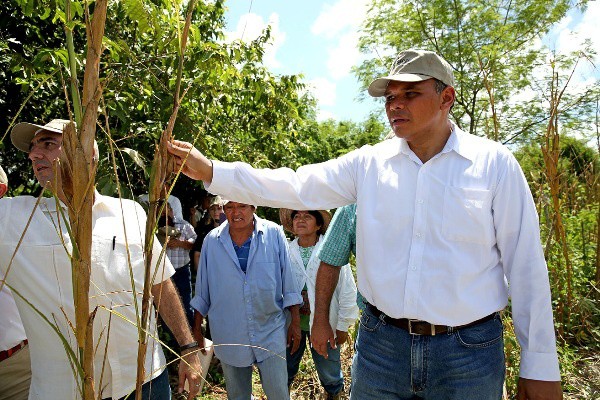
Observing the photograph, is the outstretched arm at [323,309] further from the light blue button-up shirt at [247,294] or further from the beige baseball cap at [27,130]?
the beige baseball cap at [27,130]

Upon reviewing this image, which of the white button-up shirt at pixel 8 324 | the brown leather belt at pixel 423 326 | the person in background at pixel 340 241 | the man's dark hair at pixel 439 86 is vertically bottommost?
the white button-up shirt at pixel 8 324

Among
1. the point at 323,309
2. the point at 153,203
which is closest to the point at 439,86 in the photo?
the point at 323,309

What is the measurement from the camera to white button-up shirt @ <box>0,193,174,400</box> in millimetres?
1912

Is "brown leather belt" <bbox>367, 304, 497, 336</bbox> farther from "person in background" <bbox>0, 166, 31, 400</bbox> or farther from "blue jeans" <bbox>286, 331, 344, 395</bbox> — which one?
"blue jeans" <bbox>286, 331, 344, 395</bbox>

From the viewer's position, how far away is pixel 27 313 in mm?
1940

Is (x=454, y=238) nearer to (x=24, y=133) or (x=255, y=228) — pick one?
(x=24, y=133)

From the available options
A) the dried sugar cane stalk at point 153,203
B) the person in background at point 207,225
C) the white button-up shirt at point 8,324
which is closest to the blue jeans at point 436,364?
the dried sugar cane stalk at point 153,203

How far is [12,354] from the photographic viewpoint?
250cm

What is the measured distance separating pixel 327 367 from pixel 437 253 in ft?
7.48

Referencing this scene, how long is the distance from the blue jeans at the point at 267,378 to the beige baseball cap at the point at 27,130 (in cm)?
183

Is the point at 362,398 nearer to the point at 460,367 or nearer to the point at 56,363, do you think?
the point at 460,367

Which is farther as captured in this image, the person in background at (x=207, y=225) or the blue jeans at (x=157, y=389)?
the person in background at (x=207, y=225)

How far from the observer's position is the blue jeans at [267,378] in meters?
3.33

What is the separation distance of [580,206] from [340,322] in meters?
4.32
